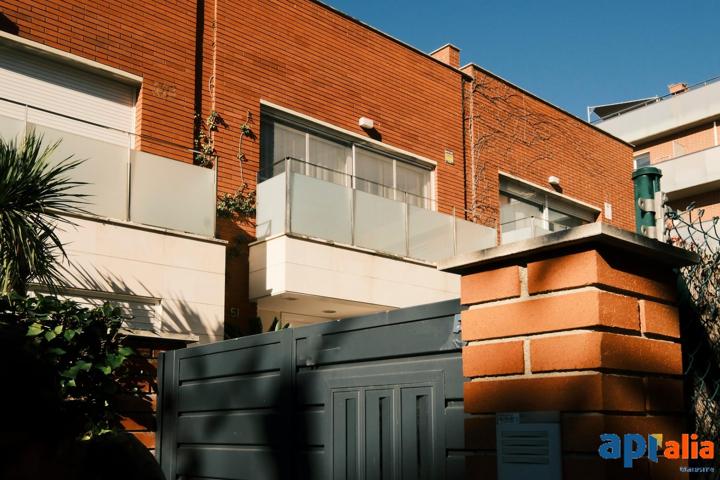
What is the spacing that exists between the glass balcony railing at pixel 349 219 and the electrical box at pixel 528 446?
9.15 metres

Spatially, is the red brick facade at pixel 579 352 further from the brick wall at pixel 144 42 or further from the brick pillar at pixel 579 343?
the brick wall at pixel 144 42

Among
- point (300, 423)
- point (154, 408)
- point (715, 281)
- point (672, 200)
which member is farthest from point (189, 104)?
point (672, 200)

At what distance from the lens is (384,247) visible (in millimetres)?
12953

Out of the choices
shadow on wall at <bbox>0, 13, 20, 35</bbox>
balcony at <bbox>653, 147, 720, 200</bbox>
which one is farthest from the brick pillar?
balcony at <bbox>653, 147, 720, 200</bbox>

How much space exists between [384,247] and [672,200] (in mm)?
22934

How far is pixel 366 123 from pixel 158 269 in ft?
18.8

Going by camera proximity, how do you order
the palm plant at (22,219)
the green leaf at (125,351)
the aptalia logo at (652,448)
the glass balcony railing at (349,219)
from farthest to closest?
the glass balcony railing at (349,219) → the palm plant at (22,219) → the green leaf at (125,351) → the aptalia logo at (652,448)

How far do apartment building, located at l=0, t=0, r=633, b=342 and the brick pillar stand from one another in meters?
7.65

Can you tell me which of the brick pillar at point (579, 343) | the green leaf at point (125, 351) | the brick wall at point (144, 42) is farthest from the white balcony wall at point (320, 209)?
the brick pillar at point (579, 343)

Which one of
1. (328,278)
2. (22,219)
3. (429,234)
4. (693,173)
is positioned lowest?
(22,219)

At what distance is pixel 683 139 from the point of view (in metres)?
32.6

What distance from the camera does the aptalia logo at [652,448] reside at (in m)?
2.49

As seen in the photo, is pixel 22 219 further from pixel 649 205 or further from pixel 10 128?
pixel 649 205

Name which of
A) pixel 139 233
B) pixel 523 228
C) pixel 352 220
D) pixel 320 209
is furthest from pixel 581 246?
pixel 523 228
